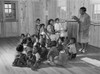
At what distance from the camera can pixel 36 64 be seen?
5273 mm

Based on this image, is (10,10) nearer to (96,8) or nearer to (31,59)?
(96,8)

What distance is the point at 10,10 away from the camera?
11.2m

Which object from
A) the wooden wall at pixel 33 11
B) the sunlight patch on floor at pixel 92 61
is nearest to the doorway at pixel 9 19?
the wooden wall at pixel 33 11

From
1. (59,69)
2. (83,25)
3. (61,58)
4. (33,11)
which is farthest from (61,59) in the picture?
(33,11)

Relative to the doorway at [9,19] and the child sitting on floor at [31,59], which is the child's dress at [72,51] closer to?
the child sitting on floor at [31,59]

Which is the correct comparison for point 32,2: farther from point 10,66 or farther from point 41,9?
point 10,66

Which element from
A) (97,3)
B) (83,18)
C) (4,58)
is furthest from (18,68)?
(97,3)

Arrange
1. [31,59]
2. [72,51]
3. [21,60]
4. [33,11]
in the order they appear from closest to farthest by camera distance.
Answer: [31,59]
[21,60]
[72,51]
[33,11]

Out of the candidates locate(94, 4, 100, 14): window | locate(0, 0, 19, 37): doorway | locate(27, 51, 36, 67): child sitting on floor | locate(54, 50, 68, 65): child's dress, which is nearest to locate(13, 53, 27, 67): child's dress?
locate(27, 51, 36, 67): child sitting on floor

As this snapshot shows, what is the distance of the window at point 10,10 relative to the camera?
1114cm

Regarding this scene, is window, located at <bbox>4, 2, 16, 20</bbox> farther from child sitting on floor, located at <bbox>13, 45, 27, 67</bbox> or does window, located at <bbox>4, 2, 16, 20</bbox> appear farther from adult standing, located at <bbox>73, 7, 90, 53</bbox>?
child sitting on floor, located at <bbox>13, 45, 27, 67</bbox>

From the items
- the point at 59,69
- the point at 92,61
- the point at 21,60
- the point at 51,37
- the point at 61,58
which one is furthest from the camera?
the point at 51,37

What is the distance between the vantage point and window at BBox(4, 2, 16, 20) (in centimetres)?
1114

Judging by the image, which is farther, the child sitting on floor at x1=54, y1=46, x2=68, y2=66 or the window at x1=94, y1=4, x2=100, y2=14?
the window at x1=94, y1=4, x2=100, y2=14
